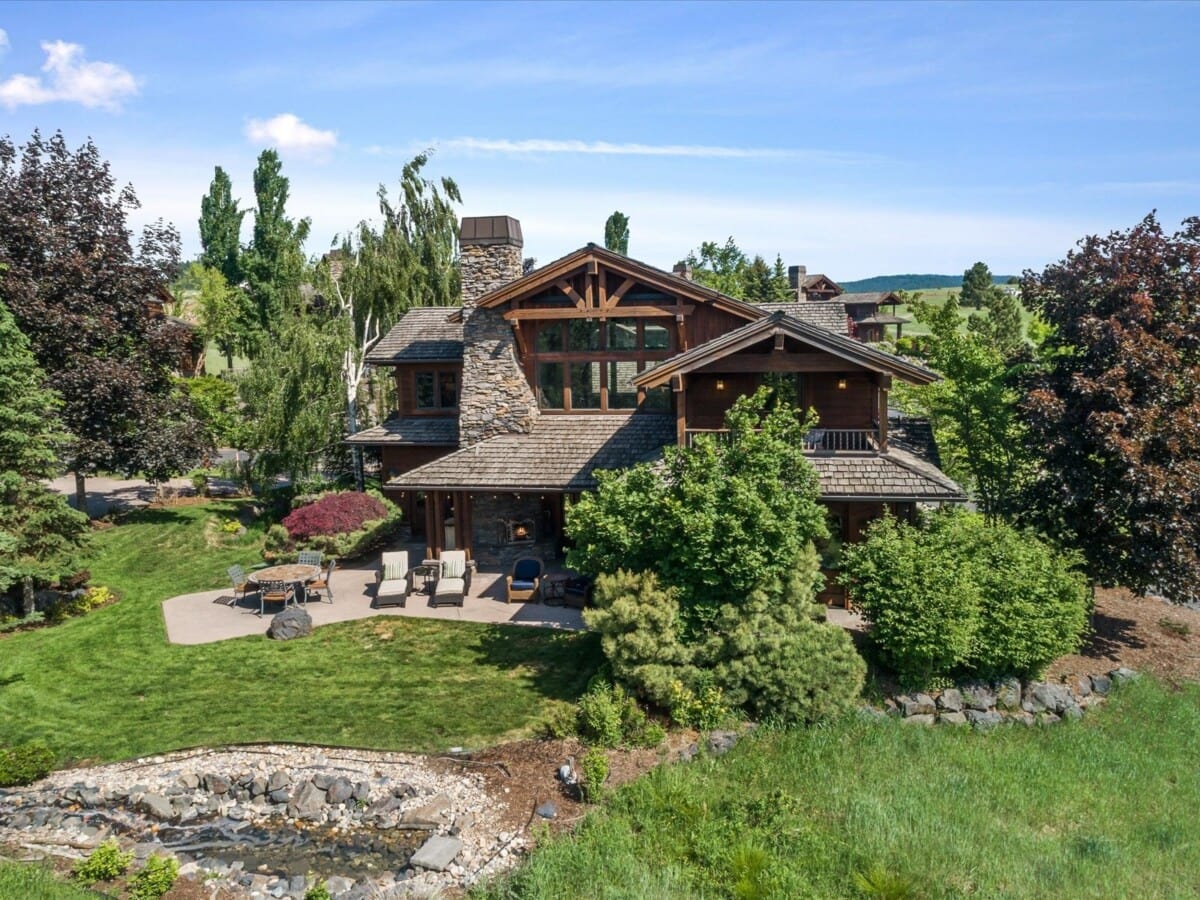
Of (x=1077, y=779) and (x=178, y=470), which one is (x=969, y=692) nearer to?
(x=1077, y=779)

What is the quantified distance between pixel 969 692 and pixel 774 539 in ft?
14.7

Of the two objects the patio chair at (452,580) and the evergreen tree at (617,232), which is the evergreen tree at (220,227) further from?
the patio chair at (452,580)

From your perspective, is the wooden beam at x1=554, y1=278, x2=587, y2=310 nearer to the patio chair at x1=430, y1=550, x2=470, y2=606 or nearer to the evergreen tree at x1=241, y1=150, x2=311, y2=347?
the patio chair at x1=430, y1=550, x2=470, y2=606

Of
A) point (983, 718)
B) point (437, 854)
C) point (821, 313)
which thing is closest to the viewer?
point (437, 854)

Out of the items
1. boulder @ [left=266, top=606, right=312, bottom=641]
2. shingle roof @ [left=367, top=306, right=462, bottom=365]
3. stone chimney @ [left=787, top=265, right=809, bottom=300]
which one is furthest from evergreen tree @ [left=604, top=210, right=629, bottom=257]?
boulder @ [left=266, top=606, right=312, bottom=641]

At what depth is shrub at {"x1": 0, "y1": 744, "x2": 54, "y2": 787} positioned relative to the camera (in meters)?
13.1

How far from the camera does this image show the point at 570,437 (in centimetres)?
2286

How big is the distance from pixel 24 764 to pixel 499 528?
1245 cm

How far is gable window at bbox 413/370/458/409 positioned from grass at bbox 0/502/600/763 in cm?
924

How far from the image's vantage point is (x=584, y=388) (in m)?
23.9

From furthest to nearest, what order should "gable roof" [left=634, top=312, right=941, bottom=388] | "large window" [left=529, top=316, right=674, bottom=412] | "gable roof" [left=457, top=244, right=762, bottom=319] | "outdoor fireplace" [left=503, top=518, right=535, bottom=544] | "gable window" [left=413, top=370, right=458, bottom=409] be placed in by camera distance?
"gable window" [left=413, top=370, right=458, bottom=409]
"outdoor fireplace" [left=503, top=518, right=535, bottom=544]
"large window" [left=529, top=316, right=674, bottom=412]
"gable roof" [left=457, top=244, right=762, bottom=319]
"gable roof" [left=634, top=312, right=941, bottom=388]

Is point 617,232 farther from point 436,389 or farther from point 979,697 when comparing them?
point 979,697

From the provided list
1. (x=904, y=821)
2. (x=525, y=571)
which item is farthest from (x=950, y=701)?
(x=525, y=571)

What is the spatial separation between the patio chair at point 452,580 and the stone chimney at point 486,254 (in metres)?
6.88
